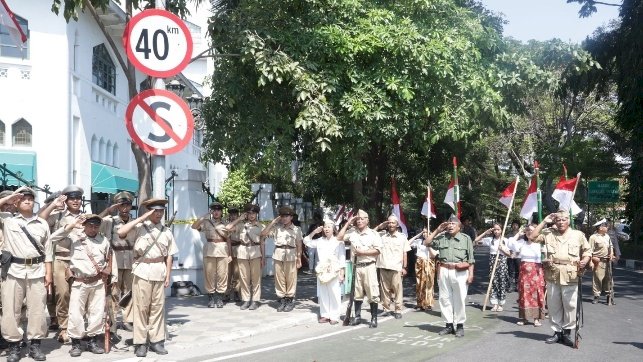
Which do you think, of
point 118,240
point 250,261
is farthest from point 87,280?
point 250,261

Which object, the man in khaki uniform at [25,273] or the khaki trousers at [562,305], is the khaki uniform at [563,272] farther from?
the man in khaki uniform at [25,273]

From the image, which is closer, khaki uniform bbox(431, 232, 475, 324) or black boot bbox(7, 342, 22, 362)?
black boot bbox(7, 342, 22, 362)

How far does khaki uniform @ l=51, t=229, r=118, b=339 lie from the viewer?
8.81 meters

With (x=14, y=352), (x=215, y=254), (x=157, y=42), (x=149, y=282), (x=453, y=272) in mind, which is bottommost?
(x=14, y=352)

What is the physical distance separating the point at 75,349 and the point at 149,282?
1.27 metres

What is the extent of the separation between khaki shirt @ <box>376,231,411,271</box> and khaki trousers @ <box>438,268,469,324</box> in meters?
1.49

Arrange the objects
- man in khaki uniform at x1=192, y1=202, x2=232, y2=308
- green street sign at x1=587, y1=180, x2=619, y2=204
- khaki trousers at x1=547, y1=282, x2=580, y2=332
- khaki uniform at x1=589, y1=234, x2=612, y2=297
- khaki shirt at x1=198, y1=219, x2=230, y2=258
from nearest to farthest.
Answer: khaki trousers at x1=547, y1=282, x2=580, y2=332 < man in khaki uniform at x1=192, y1=202, x2=232, y2=308 < khaki shirt at x1=198, y1=219, x2=230, y2=258 < khaki uniform at x1=589, y1=234, x2=612, y2=297 < green street sign at x1=587, y1=180, x2=619, y2=204

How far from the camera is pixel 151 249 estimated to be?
28.8ft

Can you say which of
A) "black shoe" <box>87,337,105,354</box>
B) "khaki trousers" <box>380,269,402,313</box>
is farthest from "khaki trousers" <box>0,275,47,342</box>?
"khaki trousers" <box>380,269,402,313</box>

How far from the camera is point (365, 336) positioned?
10.5 m

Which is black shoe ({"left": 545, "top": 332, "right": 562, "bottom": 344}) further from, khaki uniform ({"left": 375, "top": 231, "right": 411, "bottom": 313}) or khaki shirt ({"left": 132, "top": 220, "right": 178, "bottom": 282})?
khaki shirt ({"left": 132, "top": 220, "right": 178, "bottom": 282})

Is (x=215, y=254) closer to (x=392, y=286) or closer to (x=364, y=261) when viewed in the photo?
(x=364, y=261)

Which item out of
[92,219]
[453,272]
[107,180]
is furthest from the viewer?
[107,180]

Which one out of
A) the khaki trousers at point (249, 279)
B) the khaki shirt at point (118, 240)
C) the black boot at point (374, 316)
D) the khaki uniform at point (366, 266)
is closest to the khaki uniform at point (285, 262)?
the khaki trousers at point (249, 279)
